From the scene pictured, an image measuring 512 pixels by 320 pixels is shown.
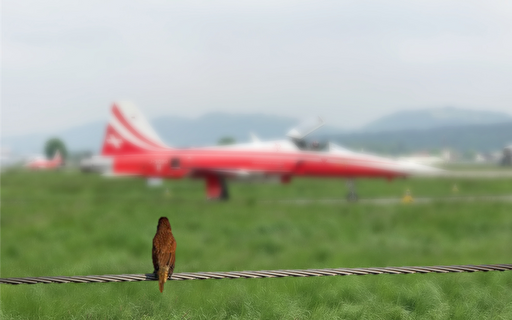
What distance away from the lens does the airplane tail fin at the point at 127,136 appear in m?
12.3

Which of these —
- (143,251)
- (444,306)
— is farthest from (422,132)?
(444,306)

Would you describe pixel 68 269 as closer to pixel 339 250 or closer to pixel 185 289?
pixel 185 289

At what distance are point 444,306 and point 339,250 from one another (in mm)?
3814

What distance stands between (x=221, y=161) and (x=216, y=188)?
2.87ft

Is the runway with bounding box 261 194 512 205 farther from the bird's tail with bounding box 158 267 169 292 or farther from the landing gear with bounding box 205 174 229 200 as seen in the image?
the bird's tail with bounding box 158 267 169 292

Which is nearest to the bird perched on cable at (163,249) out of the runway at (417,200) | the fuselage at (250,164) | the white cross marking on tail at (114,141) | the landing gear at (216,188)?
the fuselage at (250,164)

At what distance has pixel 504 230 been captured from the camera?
449 inches

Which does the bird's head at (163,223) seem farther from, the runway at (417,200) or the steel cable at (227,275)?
the runway at (417,200)

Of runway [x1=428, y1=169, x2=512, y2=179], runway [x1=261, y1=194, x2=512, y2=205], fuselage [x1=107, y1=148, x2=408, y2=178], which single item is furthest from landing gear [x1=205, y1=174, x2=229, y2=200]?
runway [x1=428, y1=169, x2=512, y2=179]

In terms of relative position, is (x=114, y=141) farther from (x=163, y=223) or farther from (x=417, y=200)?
(x=163, y=223)

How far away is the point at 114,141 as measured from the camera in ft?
40.5

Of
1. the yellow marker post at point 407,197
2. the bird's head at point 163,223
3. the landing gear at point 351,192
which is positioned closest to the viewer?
the bird's head at point 163,223

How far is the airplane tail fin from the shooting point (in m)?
12.3

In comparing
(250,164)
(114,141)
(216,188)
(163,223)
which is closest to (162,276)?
(163,223)
